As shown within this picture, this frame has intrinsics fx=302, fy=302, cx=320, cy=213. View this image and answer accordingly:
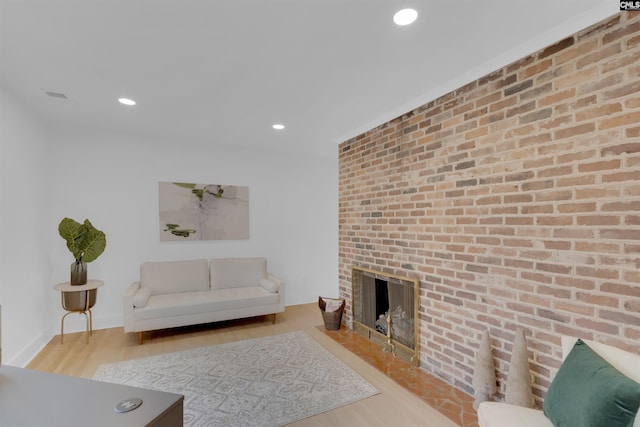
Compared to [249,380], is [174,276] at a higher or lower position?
higher

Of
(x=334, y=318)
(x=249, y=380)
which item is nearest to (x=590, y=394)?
(x=249, y=380)

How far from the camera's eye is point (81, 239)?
10.7 feet

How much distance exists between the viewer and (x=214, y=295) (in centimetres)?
380

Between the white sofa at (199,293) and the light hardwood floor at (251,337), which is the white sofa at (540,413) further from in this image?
the white sofa at (199,293)

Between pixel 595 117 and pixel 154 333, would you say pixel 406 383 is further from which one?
pixel 154 333

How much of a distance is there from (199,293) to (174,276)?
411 mm

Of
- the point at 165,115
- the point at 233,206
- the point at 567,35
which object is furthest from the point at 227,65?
the point at 233,206

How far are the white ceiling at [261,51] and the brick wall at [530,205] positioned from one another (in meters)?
0.22

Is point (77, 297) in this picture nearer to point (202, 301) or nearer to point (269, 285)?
point (202, 301)

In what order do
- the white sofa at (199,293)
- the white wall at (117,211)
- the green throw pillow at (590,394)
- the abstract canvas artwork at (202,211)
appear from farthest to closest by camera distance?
the abstract canvas artwork at (202,211) → the white sofa at (199,293) → the white wall at (117,211) → the green throw pillow at (590,394)

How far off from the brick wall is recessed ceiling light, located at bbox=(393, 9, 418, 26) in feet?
2.85

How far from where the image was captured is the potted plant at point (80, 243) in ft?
10.5

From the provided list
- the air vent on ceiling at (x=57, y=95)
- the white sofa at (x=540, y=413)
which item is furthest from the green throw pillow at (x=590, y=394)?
the air vent on ceiling at (x=57, y=95)

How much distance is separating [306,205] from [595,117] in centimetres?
394
